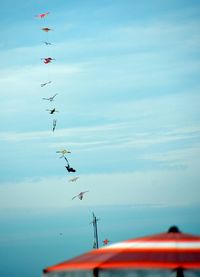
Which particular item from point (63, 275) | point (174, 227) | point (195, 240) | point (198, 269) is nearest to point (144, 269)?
point (198, 269)

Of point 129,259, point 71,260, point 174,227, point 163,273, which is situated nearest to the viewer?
point 163,273

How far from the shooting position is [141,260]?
653 cm

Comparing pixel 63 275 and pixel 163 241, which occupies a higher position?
pixel 163 241

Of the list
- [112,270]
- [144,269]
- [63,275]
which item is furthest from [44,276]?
[144,269]

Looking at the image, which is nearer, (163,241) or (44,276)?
(44,276)

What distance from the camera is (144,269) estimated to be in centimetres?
629

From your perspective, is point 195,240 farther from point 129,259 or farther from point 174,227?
point 129,259

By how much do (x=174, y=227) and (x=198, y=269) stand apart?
2.22 metres

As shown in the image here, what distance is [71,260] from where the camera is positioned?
727cm

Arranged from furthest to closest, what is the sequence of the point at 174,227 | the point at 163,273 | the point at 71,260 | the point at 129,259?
the point at 174,227, the point at 71,260, the point at 129,259, the point at 163,273

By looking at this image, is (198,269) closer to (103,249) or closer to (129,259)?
(129,259)

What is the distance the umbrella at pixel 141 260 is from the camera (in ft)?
20.6

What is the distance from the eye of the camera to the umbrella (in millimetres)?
6273

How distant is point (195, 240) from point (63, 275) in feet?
6.99
